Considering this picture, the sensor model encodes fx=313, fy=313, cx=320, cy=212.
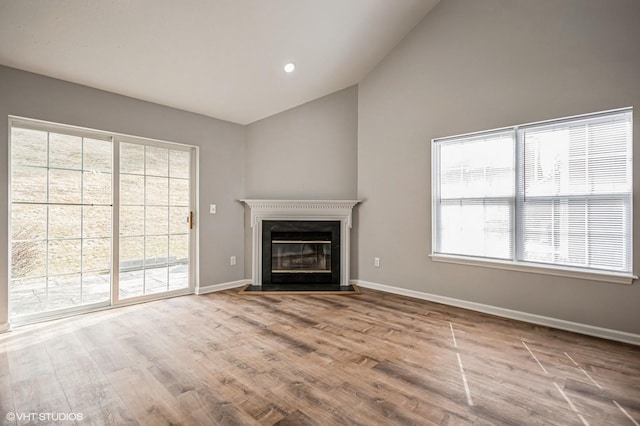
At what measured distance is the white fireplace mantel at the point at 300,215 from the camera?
462cm

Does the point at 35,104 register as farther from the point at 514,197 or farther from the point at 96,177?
the point at 514,197

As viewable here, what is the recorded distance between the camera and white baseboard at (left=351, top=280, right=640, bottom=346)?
2.71 metres

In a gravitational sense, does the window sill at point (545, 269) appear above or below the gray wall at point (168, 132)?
below

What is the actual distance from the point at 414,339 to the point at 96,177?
12.5 feet

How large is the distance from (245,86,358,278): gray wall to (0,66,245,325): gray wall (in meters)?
0.25

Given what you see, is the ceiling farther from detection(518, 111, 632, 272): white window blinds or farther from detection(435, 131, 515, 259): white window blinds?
detection(518, 111, 632, 272): white window blinds

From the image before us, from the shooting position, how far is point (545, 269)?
3.05 meters

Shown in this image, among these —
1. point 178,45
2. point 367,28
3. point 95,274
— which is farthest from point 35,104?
point 367,28

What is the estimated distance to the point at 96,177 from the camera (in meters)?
3.60

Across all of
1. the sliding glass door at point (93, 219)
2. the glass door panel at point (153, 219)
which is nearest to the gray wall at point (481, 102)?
the glass door panel at point (153, 219)

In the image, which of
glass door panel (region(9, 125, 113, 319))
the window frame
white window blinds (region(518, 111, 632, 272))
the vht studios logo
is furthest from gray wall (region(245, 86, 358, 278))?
the vht studios logo

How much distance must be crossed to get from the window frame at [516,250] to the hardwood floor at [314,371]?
1.83 ft

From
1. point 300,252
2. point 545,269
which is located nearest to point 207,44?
point 300,252

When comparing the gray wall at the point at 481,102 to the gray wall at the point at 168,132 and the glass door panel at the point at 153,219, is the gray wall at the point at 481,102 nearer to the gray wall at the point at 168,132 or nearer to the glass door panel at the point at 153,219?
the gray wall at the point at 168,132
